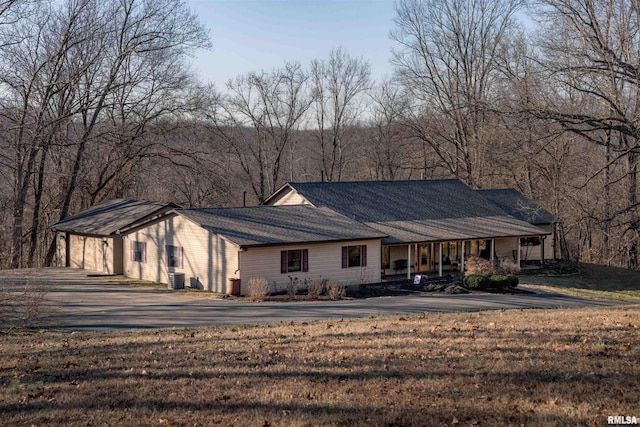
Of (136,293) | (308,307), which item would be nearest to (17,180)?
(136,293)

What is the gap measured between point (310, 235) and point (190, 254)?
5483 mm

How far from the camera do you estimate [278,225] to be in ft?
102

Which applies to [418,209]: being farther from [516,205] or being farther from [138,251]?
[138,251]

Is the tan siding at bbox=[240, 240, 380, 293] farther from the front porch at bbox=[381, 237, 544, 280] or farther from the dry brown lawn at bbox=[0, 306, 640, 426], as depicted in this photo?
the dry brown lawn at bbox=[0, 306, 640, 426]

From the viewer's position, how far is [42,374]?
35.7 ft

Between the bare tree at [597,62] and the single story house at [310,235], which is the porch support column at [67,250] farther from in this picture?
the bare tree at [597,62]

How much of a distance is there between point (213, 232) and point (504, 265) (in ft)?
55.4

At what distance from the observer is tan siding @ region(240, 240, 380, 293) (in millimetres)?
28156

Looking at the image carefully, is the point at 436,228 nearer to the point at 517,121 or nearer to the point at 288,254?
the point at 288,254

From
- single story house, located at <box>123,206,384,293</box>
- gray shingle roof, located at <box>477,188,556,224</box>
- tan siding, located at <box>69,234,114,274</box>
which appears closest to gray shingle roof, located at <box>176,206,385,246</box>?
single story house, located at <box>123,206,384,293</box>

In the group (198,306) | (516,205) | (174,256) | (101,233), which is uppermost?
(516,205)

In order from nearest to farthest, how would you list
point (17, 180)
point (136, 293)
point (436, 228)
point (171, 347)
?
point (171, 347) < point (136, 293) < point (436, 228) < point (17, 180)

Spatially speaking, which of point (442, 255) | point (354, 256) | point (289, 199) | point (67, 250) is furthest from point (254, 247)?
point (67, 250)

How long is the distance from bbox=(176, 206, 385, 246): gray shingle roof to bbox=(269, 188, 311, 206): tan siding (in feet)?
6.62
